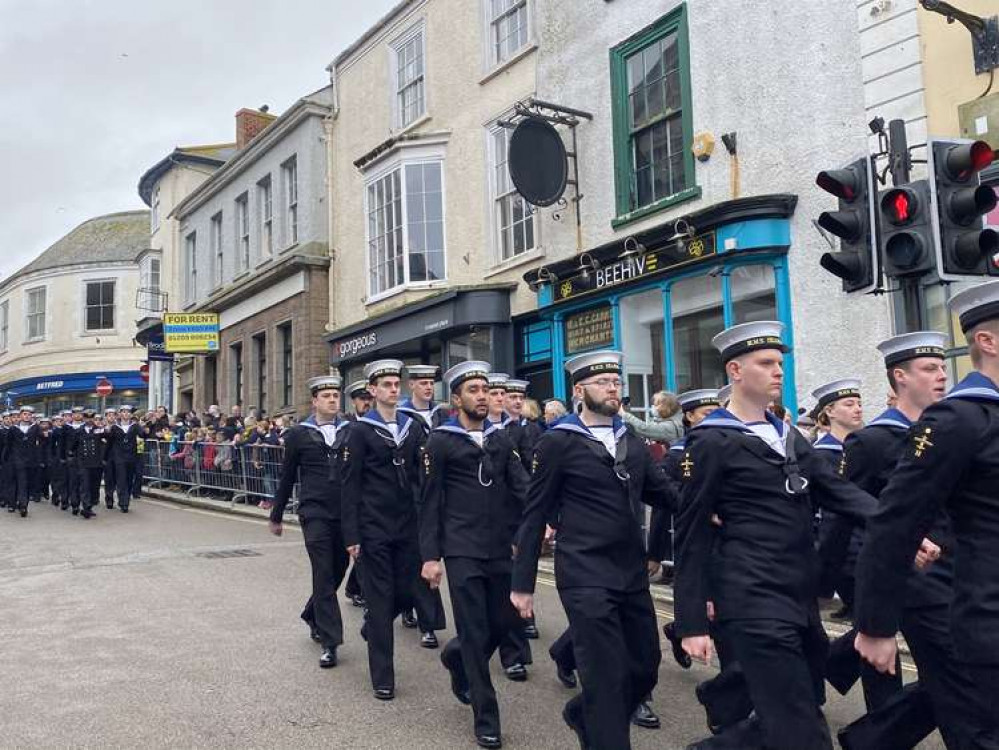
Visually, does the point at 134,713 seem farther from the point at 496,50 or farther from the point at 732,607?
the point at 496,50

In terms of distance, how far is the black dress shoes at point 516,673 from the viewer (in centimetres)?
639

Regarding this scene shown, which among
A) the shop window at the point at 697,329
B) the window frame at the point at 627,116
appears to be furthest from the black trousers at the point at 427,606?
the window frame at the point at 627,116

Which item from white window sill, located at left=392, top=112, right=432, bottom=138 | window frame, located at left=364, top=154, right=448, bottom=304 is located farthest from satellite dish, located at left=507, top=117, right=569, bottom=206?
white window sill, located at left=392, top=112, right=432, bottom=138

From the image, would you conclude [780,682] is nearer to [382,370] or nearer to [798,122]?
[382,370]

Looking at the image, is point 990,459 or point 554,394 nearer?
point 990,459

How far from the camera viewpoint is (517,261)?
16.6 m

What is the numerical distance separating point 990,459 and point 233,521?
565 inches

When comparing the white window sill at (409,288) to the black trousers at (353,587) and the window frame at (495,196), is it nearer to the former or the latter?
the window frame at (495,196)

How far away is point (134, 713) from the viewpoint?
18.7 feet

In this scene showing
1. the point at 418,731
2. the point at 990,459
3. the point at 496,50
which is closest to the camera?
the point at 990,459

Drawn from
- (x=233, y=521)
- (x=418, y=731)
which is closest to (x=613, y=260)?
(x=233, y=521)

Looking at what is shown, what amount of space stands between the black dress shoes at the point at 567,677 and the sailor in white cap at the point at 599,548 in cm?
142

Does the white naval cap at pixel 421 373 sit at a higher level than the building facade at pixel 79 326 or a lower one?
lower

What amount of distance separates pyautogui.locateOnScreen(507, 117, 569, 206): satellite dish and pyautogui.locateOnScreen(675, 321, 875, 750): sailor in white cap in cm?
1127
